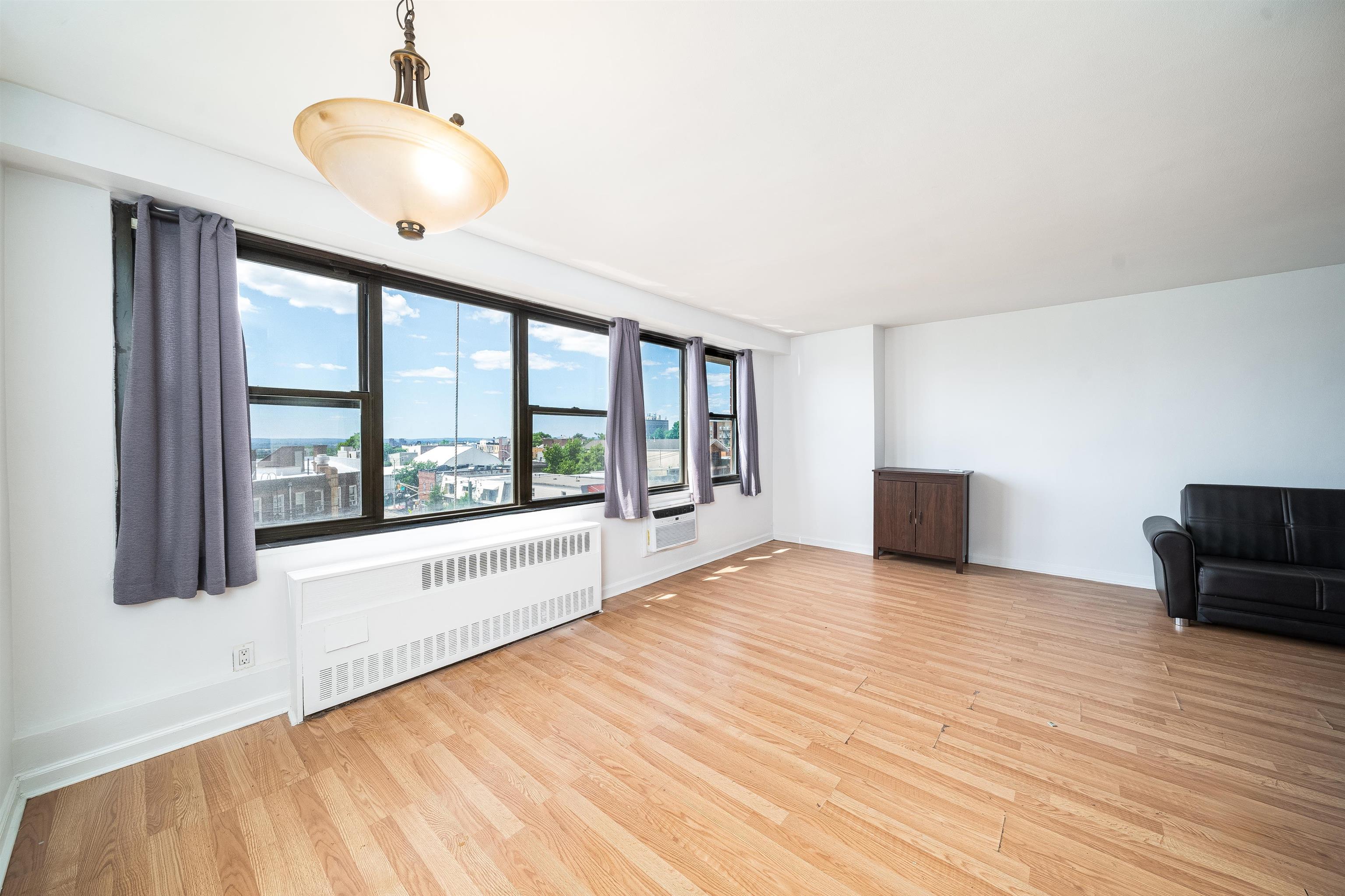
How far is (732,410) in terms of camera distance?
588 centimetres

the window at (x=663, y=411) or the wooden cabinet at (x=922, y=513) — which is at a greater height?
the window at (x=663, y=411)

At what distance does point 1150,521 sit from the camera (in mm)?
3844

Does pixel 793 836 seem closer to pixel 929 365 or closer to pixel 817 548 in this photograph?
pixel 817 548

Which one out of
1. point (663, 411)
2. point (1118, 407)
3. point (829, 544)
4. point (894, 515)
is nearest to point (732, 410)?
point (663, 411)

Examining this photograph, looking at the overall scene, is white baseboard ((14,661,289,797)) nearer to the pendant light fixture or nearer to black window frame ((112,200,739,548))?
black window frame ((112,200,739,548))

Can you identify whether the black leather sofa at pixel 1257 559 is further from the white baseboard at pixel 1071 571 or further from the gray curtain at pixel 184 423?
the gray curtain at pixel 184 423

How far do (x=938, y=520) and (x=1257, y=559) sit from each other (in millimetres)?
2097

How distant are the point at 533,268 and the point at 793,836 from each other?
10.9ft

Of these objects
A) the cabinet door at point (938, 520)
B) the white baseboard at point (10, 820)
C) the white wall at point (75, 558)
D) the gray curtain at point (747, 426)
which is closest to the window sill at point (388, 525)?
the white wall at point (75, 558)

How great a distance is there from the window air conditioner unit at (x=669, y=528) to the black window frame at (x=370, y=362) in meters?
0.82

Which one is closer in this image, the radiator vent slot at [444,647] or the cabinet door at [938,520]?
the radiator vent slot at [444,647]

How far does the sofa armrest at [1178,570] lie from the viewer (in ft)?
10.9

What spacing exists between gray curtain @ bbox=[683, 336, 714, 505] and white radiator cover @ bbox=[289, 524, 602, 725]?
1.76 m

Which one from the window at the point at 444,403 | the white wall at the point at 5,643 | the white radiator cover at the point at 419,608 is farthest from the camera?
the window at the point at 444,403
